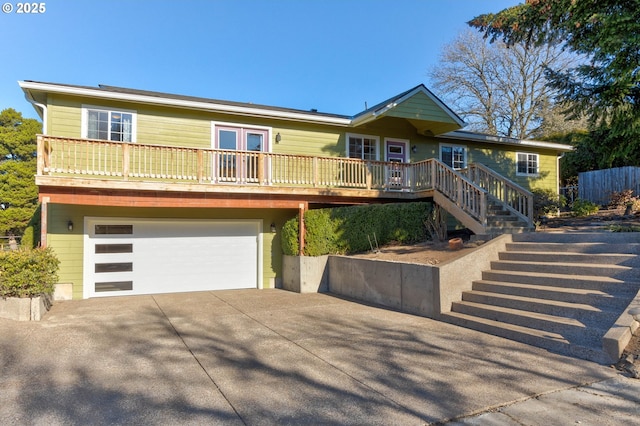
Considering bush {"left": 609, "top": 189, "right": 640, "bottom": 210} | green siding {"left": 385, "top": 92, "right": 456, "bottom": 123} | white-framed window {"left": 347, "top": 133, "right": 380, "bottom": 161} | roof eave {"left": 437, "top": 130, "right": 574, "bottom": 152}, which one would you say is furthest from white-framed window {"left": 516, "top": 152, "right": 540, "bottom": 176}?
white-framed window {"left": 347, "top": 133, "right": 380, "bottom": 161}

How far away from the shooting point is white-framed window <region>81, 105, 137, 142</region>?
9836 mm

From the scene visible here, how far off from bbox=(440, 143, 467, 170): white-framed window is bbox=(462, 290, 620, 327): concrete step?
28.3 ft

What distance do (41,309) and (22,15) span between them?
282 inches

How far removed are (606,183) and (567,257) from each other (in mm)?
11735

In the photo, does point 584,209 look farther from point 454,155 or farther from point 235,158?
point 235,158

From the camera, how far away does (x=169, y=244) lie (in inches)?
422

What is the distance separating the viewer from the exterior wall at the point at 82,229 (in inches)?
376

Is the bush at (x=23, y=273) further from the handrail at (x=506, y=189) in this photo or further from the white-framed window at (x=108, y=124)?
the handrail at (x=506, y=189)

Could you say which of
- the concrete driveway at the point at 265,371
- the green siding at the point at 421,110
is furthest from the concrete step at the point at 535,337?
the green siding at the point at 421,110

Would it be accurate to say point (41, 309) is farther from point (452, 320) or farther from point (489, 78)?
point (489, 78)

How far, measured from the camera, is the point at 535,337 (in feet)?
17.0

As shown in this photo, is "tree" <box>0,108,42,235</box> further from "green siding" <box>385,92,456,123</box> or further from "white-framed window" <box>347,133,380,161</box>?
"green siding" <box>385,92,456,123</box>

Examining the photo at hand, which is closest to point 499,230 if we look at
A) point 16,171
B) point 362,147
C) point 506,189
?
point 506,189

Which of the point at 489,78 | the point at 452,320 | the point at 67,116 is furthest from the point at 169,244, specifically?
the point at 489,78
